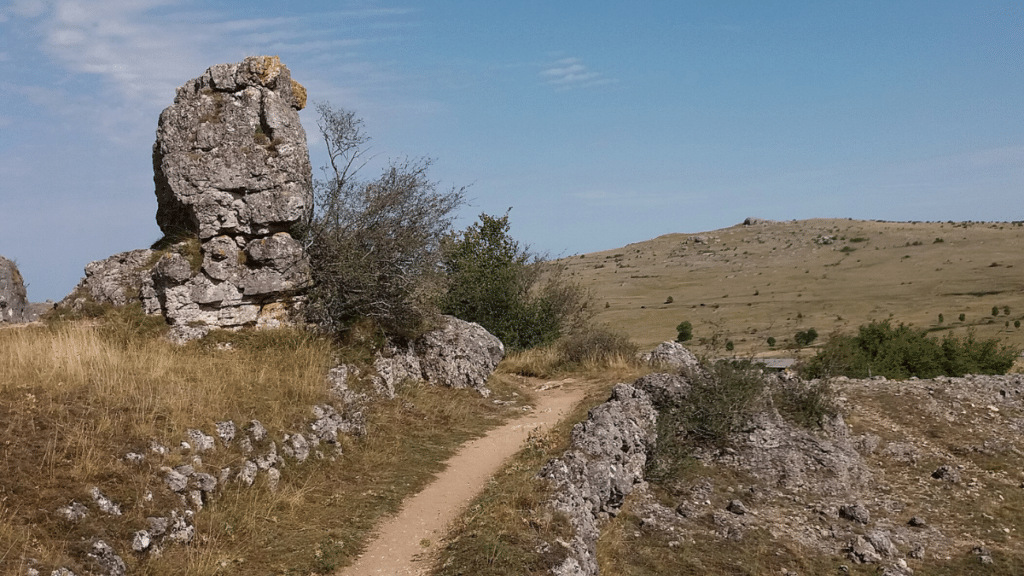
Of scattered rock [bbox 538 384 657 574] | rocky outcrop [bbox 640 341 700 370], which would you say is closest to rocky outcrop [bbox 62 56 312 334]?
scattered rock [bbox 538 384 657 574]

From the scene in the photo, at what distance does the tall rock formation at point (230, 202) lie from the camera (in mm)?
13938

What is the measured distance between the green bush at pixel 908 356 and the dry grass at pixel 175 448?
1366 cm

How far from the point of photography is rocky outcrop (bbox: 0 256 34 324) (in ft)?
52.5

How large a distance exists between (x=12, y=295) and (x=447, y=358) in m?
9.58

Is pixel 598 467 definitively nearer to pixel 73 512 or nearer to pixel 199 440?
pixel 199 440

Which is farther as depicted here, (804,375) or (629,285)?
(629,285)

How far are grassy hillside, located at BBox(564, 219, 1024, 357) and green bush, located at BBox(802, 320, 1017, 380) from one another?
1294cm

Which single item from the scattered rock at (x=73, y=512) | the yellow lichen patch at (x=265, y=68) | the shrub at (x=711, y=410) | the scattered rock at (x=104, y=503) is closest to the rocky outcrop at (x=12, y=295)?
the yellow lichen patch at (x=265, y=68)

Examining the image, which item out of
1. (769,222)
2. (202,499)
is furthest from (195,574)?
(769,222)

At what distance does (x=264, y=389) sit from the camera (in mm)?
11602

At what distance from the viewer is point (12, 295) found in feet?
53.2

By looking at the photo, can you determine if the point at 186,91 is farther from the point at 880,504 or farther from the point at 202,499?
the point at 880,504

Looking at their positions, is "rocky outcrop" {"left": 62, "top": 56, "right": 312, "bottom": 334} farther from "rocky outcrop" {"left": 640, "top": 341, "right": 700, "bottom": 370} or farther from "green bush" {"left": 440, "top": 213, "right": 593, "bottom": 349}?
"rocky outcrop" {"left": 640, "top": 341, "right": 700, "bottom": 370}

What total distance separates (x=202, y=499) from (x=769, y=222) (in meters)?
129
